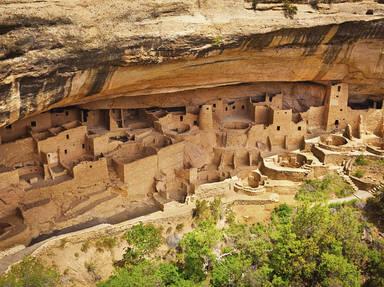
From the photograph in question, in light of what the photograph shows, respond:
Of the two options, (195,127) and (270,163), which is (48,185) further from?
(270,163)

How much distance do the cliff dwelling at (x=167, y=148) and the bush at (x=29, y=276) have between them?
1062 millimetres

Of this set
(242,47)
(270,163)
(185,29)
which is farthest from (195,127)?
(185,29)

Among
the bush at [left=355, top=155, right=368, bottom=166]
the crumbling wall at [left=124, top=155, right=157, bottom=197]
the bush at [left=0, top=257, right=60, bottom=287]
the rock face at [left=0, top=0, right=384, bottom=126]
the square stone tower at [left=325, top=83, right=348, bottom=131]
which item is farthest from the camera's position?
the square stone tower at [left=325, top=83, right=348, bottom=131]

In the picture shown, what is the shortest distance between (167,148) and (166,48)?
3.61m

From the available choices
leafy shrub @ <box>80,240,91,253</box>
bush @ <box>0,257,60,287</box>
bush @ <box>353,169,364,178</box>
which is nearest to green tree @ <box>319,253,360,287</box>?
bush @ <box>353,169,364,178</box>

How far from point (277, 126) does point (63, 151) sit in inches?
258

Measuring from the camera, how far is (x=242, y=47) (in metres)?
12.4

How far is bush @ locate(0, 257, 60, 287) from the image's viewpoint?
9.40 m

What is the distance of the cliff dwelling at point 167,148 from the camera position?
1218 cm

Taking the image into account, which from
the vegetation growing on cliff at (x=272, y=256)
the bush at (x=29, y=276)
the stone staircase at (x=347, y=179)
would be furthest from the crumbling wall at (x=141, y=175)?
the stone staircase at (x=347, y=179)

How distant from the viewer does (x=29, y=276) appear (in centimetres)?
962

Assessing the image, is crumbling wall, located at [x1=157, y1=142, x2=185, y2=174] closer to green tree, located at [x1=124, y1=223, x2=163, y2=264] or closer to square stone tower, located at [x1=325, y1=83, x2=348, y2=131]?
green tree, located at [x1=124, y1=223, x2=163, y2=264]

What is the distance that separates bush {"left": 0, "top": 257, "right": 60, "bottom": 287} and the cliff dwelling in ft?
3.49

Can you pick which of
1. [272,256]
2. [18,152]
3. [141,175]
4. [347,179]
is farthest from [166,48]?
[347,179]
